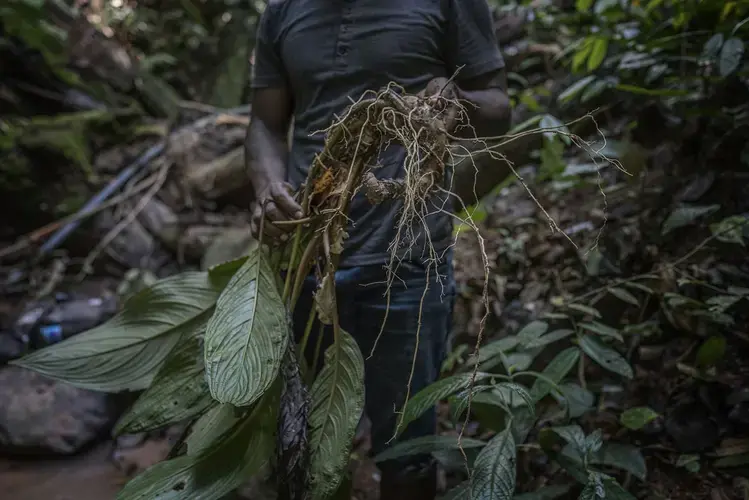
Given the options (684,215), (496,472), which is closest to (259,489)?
(496,472)

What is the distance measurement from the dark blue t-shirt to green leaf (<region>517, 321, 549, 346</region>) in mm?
377

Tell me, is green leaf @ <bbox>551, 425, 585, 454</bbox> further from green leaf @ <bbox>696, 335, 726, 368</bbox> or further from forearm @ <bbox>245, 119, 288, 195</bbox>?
forearm @ <bbox>245, 119, 288, 195</bbox>

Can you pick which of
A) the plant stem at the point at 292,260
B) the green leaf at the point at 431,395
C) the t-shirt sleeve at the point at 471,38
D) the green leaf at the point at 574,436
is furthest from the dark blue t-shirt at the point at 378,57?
the green leaf at the point at 574,436

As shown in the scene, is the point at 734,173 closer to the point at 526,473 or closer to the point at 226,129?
the point at 526,473

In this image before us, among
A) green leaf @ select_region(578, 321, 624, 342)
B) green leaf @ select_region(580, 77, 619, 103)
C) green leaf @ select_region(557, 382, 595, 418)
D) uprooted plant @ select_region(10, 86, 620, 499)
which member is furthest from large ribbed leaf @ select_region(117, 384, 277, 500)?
green leaf @ select_region(580, 77, 619, 103)

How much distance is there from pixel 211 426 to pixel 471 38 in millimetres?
947

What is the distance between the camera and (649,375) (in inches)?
59.4

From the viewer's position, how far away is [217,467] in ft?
3.39

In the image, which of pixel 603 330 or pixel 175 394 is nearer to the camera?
pixel 175 394

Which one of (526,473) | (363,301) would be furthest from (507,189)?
(363,301)

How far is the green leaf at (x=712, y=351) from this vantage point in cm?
128

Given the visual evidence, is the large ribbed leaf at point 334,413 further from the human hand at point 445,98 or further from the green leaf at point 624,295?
the green leaf at point 624,295

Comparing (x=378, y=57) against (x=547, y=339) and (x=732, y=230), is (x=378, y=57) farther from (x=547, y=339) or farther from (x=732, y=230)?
(x=732, y=230)

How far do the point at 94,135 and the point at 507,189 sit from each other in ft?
9.03
